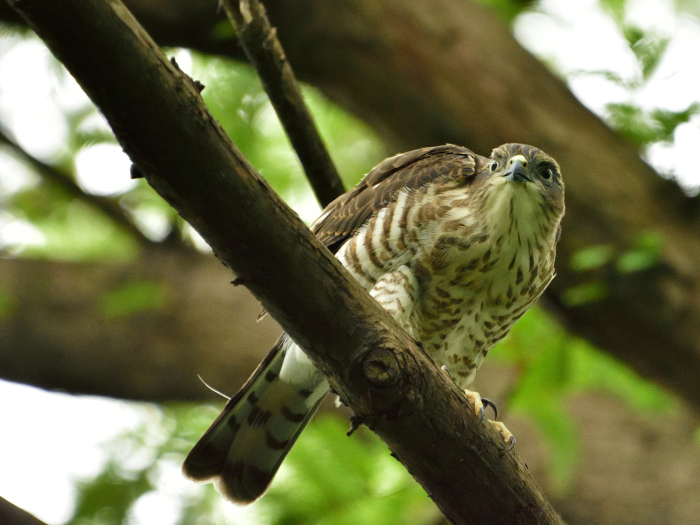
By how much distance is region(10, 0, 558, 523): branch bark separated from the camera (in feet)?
5.62

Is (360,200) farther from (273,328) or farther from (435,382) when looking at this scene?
(273,328)

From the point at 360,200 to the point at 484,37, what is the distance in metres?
2.35

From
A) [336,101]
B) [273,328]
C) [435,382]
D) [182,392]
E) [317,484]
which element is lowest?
[435,382]

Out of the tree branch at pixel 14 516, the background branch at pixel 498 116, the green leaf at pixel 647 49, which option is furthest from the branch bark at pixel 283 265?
the background branch at pixel 498 116

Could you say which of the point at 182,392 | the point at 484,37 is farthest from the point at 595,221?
the point at 182,392

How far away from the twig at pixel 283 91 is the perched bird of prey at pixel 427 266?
0.97 feet

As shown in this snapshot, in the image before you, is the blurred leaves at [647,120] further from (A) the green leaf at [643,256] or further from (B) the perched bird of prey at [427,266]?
(B) the perched bird of prey at [427,266]

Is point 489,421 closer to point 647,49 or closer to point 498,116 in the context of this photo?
point 647,49

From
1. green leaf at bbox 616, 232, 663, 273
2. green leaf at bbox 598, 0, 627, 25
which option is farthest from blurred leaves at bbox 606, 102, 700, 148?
green leaf at bbox 598, 0, 627, 25

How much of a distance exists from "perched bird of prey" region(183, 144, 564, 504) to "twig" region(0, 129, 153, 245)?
10.4 ft

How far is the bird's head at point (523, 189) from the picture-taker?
10.1 ft

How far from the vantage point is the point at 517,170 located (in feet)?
10.2

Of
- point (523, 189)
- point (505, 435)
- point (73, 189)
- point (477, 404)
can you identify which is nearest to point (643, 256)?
point (523, 189)

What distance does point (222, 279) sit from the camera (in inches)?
260
